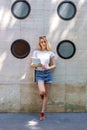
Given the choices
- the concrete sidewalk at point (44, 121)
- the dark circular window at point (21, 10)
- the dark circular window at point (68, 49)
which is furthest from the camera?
the dark circular window at point (68, 49)

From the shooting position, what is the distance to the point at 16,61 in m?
10.3

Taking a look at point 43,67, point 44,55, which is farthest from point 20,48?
point 43,67

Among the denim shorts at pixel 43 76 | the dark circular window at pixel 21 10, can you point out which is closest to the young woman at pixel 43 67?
the denim shorts at pixel 43 76

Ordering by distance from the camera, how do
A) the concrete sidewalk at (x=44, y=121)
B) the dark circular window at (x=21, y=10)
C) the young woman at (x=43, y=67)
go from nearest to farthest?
1. the concrete sidewalk at (x=44, y=121)
2. the young woman at (x=43, y=67)
3. the dark circular window at (x=21, y=10)

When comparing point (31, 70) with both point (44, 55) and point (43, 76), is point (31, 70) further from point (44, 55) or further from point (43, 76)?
point (44, 55)

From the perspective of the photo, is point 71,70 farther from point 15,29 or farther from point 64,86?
point 15,29

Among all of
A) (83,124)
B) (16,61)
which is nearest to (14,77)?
(16,61)

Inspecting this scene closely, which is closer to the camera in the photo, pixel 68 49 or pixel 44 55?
pixel 44 55

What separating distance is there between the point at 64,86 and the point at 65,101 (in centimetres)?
36

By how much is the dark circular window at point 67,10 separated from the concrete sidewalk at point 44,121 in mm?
2294

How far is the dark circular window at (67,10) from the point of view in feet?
33.9

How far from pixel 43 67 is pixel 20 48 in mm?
818

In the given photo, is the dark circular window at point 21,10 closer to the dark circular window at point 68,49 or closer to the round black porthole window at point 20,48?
the round black porthole window at point 20,48

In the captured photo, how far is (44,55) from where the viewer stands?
10.0m
